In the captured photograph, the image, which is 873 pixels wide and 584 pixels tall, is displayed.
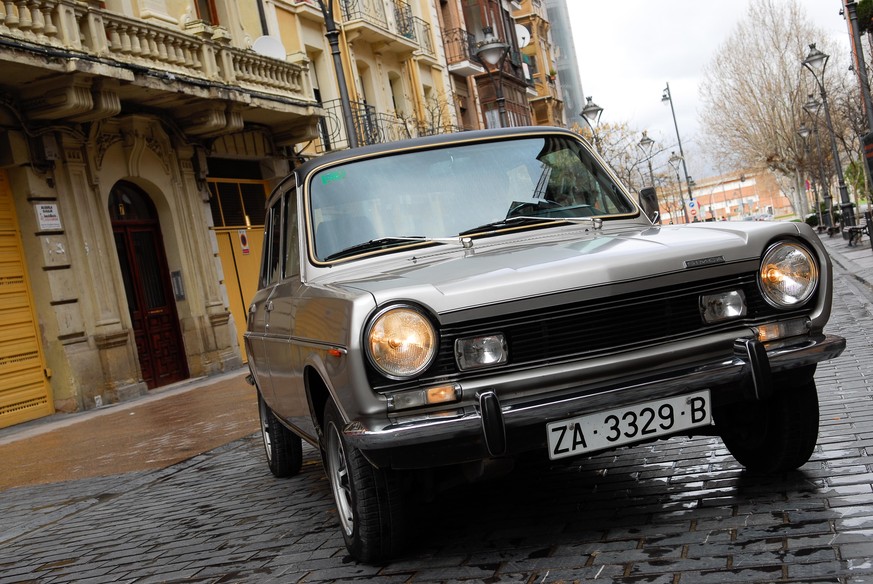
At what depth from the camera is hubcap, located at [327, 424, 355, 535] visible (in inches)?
163

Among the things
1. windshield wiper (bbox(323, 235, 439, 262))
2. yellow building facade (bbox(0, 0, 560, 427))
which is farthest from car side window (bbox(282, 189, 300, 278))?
yellow building facade (bbox(0, 0, 560, 427))

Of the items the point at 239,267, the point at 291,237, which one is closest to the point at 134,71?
the point at 239,267

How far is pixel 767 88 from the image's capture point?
→ 57562 millimetres

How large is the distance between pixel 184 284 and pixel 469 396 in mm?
15588

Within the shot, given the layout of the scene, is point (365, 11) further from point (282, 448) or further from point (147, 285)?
point (282, 448)

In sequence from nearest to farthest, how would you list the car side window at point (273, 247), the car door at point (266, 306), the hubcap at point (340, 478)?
the hubcap at point (340, 478) → the car door at point (266, 306) → the car side window at point (273, 247)

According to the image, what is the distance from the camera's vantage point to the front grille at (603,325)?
3629 millimetres

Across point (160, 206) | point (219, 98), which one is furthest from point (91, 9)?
point (160, 206)

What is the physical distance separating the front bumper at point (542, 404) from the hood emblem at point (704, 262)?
0.32m

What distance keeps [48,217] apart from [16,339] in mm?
1965

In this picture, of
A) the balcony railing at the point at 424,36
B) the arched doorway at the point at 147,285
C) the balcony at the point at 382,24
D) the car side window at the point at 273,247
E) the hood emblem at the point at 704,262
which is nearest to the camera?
the hood emblem at the point at 704,262

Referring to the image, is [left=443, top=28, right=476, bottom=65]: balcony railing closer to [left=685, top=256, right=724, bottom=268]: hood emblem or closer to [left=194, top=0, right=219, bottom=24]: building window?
[left=194, top=0, right=219, bottom=24]: building window

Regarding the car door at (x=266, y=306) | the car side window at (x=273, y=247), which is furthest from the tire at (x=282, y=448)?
the car side window at (x=273, y=247)

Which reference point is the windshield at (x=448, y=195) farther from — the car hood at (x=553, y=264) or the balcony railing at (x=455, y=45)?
the balcony railing at (x=455, y=45)
